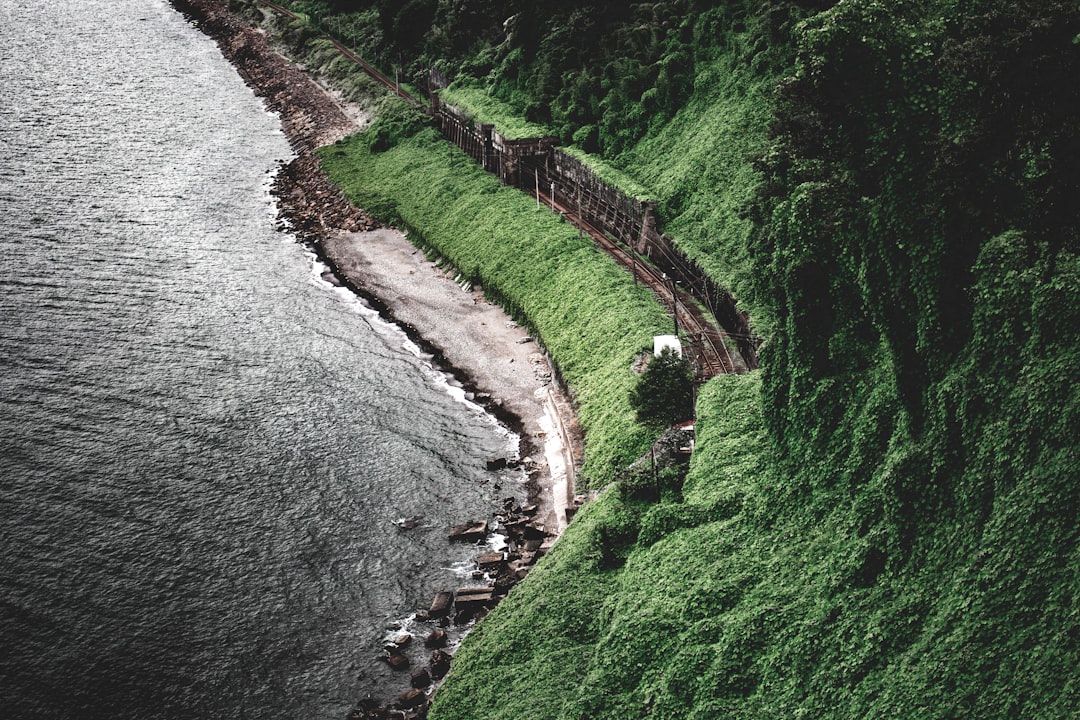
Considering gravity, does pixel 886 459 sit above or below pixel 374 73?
below

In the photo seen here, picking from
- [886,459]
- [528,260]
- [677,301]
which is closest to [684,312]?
[677,301]

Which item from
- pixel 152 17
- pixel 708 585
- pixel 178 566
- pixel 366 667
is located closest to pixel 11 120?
pixel 152 17

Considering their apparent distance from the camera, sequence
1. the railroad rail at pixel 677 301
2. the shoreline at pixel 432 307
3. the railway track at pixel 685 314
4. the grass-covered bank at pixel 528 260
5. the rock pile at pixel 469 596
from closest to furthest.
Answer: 1. the rock pile at pixel 469 596
2. the railway track at pixel 685 314
3. the railroad rail at pixel 677 301
4. the grass-covered bank at pixel 528 260
5. the shoreline at pixel 432 307

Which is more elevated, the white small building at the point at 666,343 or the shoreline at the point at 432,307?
the white small building at the point at 666,343

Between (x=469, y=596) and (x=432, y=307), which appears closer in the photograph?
(x=469, y=596)

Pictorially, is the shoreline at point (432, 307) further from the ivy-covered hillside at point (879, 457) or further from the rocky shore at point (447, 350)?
the ivy-covered hillside at point (879, 457)

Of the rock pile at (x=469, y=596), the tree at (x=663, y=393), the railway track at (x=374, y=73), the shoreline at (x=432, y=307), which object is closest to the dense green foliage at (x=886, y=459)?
the rock pile at (x=469, y=596)

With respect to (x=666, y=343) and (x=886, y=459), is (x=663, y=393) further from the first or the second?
(x=886, y=459)
